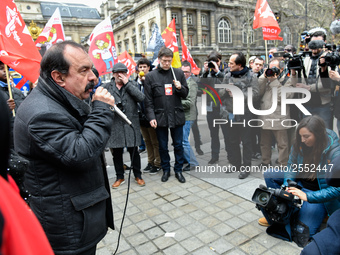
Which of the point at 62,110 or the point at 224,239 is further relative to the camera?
the point at 224,239

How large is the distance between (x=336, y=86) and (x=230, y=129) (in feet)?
5.66

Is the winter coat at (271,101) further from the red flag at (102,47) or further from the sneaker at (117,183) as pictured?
the red flag at (102,47)

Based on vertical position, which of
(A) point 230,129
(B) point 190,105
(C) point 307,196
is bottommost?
(C) point 307,196

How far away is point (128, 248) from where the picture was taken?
284 cm

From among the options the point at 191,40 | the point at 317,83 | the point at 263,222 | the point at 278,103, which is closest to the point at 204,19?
the point at 191,40

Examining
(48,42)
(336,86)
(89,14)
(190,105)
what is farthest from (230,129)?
(89,14)

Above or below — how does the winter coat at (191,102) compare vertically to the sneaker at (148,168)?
above

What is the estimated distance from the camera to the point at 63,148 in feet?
4.96

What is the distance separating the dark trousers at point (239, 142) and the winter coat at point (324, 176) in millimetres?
1537

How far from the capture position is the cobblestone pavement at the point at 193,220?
109 inches

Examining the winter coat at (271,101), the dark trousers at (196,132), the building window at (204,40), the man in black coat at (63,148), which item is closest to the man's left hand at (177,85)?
the winter coat at (271,101)

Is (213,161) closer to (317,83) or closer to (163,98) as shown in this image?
(163,98)

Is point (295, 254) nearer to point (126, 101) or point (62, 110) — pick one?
point (62, 110)

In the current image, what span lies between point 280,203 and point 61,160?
6.99 ft
